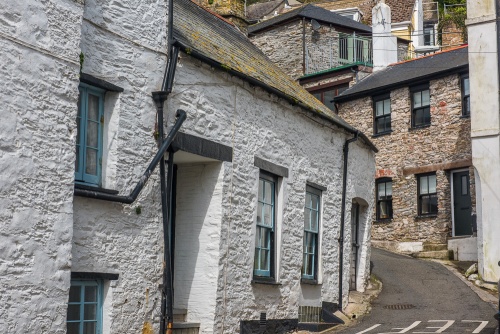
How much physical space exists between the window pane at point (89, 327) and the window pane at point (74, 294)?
333 mm

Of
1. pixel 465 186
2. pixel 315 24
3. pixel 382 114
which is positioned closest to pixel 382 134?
pixel 382 114

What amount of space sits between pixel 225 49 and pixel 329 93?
1874 centimetres

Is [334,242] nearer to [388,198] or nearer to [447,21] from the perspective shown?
[388,198]

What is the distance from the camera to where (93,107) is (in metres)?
10.7

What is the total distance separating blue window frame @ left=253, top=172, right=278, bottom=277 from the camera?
567 inches

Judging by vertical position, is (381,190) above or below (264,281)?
above

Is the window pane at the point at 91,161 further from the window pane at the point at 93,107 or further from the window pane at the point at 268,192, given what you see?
the window pane at the point at 268,192

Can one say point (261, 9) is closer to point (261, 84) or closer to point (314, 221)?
point (314, 221)

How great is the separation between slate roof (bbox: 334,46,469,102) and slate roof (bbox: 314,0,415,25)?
19.3m

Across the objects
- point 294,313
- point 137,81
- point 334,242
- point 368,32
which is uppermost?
point 368,32

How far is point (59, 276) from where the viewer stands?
364 inches

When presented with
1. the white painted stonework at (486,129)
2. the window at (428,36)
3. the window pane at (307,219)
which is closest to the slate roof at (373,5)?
the window at (428,36)

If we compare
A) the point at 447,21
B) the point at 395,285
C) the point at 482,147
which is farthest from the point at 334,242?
the point at 447,21

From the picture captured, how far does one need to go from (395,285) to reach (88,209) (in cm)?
1206
